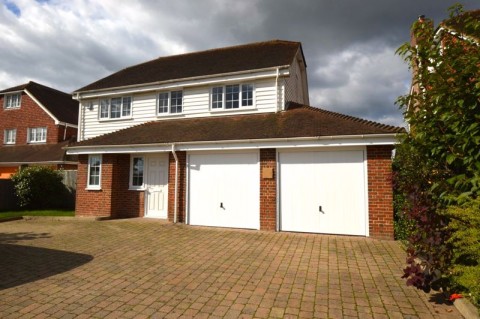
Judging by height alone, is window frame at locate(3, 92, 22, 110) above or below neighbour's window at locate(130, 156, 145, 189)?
above

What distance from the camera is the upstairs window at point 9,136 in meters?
→ 24.2

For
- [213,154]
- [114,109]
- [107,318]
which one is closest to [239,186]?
[213,154]

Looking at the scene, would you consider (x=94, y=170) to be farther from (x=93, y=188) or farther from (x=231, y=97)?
(x=231, y=97)

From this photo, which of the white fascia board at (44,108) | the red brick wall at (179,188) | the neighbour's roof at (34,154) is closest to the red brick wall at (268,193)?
the red brick wall at (179,188)

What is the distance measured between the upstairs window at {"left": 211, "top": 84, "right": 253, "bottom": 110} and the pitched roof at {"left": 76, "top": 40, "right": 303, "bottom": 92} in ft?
2.65

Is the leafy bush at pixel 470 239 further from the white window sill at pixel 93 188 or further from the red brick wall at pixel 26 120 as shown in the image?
the red brick wall at pixel 26 120

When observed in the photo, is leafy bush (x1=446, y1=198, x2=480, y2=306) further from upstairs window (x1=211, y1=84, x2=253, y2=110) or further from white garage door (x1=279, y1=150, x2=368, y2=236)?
upstairs window (x1=211, y1=84, x2=253, y2=110)

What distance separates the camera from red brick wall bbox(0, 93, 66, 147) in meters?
23.1

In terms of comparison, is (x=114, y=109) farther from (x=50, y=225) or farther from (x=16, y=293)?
(x=16, y=293)

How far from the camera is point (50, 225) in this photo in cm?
1062

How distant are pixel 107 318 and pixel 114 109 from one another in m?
12.8

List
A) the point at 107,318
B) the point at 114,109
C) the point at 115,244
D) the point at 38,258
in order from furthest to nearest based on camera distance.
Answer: the point at 114,109
the point at 115,244
the point at 38,258
the point at 107,318

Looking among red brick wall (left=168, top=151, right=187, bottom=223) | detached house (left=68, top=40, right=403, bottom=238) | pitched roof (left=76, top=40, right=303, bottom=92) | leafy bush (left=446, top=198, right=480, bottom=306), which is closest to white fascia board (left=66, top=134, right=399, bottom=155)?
detached house (left=68, top=40, right=403, bottom=238)

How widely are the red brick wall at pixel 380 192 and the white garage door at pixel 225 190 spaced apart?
3323 millimetres
